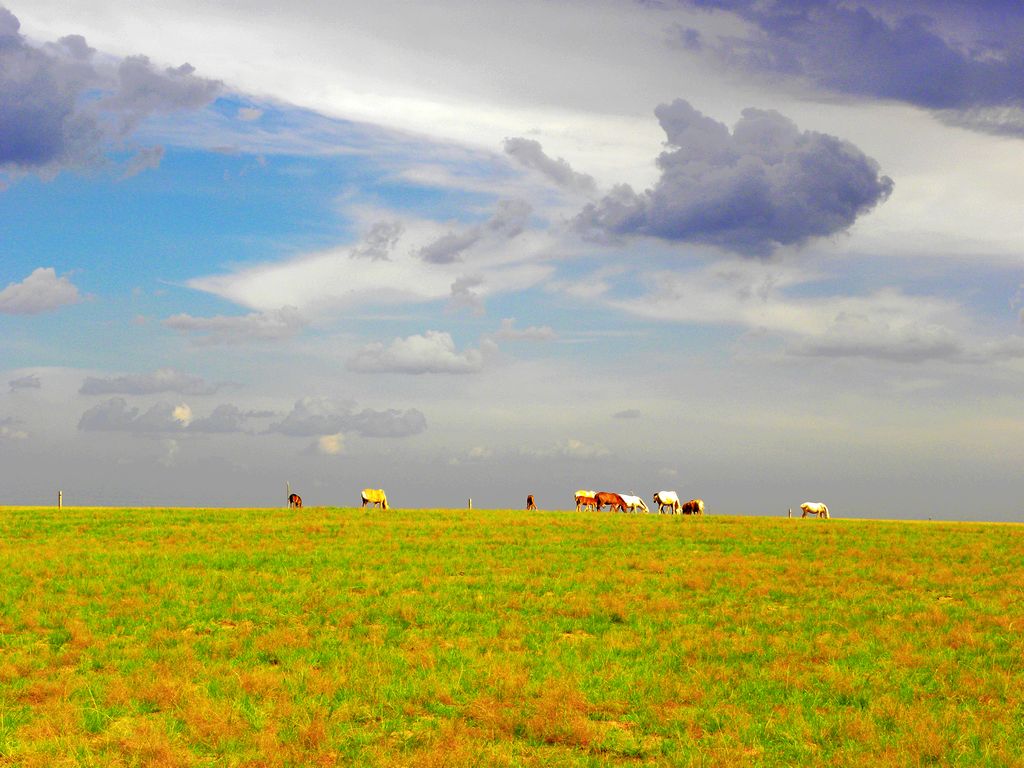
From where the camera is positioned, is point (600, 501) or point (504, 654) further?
point (600, 501)

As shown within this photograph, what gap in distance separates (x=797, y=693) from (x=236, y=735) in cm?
970

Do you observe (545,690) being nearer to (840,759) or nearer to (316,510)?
(840,759)

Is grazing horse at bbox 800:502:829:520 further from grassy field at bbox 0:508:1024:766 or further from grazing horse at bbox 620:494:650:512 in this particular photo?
grassy field at bbox 0:508:1024:766

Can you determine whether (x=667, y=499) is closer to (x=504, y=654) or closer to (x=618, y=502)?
(x=618, y=502)

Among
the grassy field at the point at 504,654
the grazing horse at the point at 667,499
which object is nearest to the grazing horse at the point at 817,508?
the grazing horse at the point at 667,499

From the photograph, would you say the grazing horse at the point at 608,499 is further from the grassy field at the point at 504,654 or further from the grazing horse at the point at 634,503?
the grassy field at the point at 504,654

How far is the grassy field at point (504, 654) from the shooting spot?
13328 mm

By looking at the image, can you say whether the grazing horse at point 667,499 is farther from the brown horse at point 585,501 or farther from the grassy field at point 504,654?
the grassy field at point 504,654

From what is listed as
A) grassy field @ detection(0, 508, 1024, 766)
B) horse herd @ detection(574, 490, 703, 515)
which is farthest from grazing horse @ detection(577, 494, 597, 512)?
grassy field @ detection(0, 508, 1024, 766)

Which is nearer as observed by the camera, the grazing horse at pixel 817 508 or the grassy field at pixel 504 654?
the grassy field at pixel 504 654

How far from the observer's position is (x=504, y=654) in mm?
19016

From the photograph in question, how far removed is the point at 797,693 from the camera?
16.2m

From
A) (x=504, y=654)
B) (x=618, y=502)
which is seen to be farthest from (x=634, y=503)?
(x=504, y=654)

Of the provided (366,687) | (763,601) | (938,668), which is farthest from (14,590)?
(938,668)
